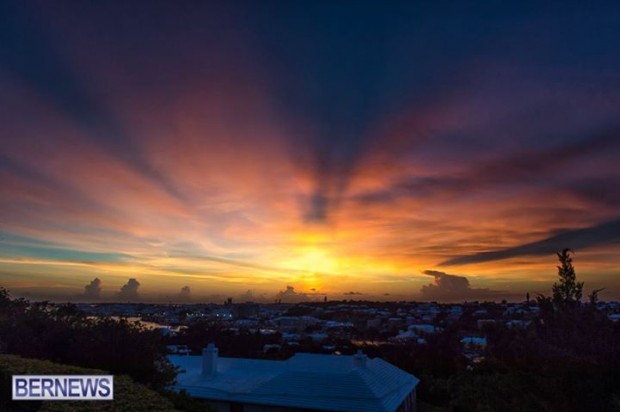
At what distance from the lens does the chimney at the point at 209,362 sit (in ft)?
89.2

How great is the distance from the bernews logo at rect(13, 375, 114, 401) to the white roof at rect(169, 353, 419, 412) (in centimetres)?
972

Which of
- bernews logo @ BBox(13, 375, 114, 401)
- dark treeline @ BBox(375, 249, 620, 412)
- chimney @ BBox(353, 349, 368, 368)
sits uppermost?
bernews logo @ BBox(13, 375, 114, 401)

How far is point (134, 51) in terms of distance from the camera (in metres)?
16.0

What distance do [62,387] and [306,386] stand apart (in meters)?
13.8

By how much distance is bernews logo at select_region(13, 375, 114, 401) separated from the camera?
10.5 meters

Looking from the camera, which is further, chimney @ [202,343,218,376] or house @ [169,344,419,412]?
chimney @ [202,343,218,376]

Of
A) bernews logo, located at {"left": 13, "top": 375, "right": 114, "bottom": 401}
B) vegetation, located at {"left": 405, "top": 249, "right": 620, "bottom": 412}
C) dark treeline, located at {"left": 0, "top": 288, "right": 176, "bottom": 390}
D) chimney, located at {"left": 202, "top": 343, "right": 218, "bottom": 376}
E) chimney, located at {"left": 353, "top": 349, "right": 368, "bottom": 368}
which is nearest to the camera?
bernews logo, located at {"left": 13, "top": 375, "right": 114, "bottom": 401}

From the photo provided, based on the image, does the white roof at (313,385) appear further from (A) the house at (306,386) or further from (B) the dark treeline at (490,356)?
(B) the dark treeline at (490,356)

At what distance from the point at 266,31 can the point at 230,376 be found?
1974 centimetres

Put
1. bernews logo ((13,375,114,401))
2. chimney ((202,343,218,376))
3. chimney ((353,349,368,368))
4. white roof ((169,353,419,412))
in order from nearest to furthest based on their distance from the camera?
1. bernews logo ((13,375,114,401))
2. white roof ((169,353,419,412))
3. chimney ((353,349,368,368))
4. chimney ((202,343,218,376))

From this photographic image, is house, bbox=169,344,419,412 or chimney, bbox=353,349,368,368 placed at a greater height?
chimney, bbox=353,349,368,368

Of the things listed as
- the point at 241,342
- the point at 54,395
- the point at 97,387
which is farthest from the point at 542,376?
the point at 241,342

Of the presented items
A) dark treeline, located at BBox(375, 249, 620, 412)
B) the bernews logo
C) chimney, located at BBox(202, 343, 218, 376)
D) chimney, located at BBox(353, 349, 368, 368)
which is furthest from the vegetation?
chimney, located at BBox(202, 343, 218, 376)

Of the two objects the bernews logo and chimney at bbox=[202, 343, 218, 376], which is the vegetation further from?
chimney at bbox=[202, 343, 218, 376]
